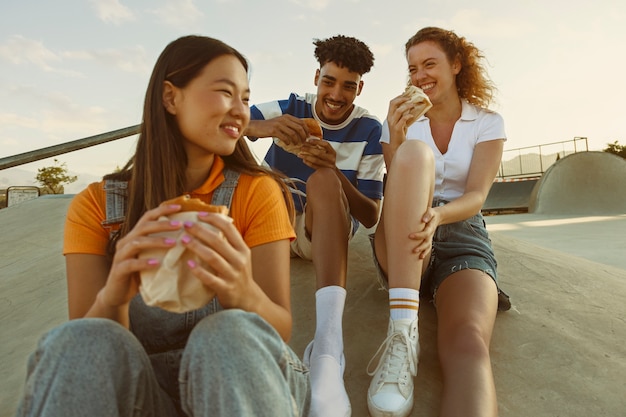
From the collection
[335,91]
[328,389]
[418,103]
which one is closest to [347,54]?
[335,91]

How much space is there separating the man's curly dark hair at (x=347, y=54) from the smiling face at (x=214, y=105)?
1.63 m

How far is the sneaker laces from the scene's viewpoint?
2168 mm

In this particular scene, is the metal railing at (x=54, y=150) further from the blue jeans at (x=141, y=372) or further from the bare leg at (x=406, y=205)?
the blue jeans at (x=141, y=372)

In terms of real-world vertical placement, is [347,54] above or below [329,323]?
above

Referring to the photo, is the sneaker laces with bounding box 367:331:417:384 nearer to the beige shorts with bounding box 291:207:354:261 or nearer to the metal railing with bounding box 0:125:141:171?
the beige shorts with bounding box 291:207:354:261

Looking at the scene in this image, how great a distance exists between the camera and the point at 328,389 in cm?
211

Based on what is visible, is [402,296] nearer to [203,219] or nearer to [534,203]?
[203,219]

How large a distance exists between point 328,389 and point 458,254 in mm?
984

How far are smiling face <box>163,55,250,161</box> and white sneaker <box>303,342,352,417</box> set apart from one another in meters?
0.99

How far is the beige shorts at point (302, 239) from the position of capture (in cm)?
322

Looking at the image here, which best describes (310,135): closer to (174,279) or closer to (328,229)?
(328,229)

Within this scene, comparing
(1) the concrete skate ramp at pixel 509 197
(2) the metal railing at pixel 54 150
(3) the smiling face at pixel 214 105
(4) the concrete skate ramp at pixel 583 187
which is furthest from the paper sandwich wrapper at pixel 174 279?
(1) the concrete skate ramp at pixel 509 197

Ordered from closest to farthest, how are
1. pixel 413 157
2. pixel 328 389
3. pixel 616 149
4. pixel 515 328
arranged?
pixel 328 389 < pixel 413 157 < pixel 515 328 < pixel 616 149

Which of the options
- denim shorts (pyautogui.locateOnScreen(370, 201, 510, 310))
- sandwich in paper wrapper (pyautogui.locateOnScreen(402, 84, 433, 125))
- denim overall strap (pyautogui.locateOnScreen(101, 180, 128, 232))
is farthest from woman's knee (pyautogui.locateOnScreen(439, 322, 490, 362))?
denim overall strap (pyautogui.locateOnScreen(101, 180, 128, 232))
